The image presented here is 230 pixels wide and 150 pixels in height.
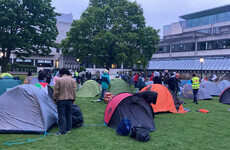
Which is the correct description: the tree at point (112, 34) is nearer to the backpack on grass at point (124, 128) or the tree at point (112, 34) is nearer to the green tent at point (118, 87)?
the green tent at point (118, 87)

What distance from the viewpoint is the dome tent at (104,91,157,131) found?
701cm

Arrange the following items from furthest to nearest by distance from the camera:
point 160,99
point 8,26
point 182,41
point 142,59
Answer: point 182,41, point 142,59, point 8,26, point 160,99

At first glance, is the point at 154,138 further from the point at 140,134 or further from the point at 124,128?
the point at 124,128

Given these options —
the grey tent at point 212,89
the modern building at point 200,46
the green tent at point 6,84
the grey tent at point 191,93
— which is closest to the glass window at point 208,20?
the modern building at point 200,46

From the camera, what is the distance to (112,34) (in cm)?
2706

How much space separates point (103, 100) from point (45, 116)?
21.7 ft

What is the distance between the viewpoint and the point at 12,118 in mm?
6223

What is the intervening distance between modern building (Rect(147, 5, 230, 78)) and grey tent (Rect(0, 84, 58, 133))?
32.9 metres

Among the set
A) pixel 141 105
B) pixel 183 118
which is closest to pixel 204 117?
pixel 183 118

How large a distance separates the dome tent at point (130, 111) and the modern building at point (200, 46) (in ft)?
99.0

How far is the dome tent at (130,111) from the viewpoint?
7008mm

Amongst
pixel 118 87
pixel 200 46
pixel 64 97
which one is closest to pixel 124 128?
pixel 64 97

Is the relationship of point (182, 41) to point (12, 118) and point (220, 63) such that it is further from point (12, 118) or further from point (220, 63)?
point (12, 118)

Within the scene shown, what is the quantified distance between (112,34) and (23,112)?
71.8 feet
